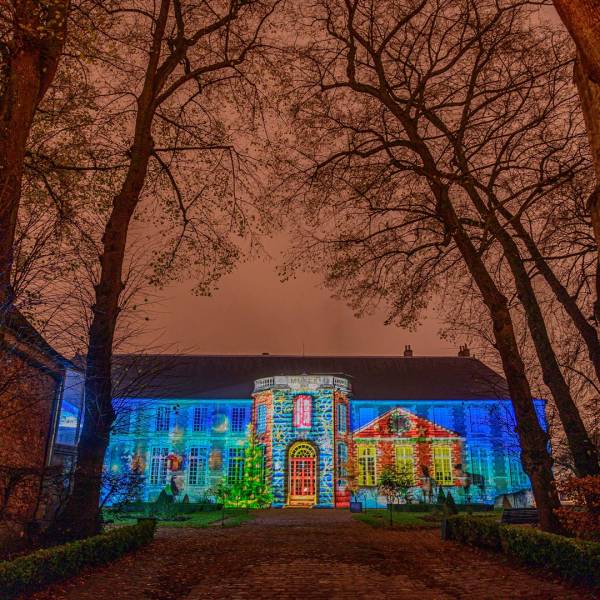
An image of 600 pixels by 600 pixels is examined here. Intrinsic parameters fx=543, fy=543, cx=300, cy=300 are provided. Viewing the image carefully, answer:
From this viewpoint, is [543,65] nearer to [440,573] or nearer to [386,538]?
[440,573]

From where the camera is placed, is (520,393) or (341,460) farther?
(341,460)

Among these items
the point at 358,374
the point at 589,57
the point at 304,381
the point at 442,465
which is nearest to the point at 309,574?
the point at 589,57

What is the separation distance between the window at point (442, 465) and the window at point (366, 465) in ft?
11.9

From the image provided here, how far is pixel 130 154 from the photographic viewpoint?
11305 millimetres

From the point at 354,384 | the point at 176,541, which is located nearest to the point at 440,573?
the point at 176,541

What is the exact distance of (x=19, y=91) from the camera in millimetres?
7020

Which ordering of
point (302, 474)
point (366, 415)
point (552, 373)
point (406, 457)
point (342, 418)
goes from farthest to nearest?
point (366, 415) → point (406, 457) → point (342, 418) → point (302, 474) → point (552, 373)

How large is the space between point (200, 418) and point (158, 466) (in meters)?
3.74

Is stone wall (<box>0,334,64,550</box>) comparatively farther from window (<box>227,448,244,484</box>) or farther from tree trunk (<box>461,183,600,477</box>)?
window (<box>227,448,244,484</box>)

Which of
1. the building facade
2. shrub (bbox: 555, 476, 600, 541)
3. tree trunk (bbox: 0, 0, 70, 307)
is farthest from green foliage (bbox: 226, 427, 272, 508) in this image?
tree trunk (bbox: 0, 0, 70, 307)

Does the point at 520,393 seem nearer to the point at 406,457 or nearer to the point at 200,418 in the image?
the point at 406,457

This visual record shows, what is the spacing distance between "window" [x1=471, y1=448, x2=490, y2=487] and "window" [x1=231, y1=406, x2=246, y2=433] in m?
14.1

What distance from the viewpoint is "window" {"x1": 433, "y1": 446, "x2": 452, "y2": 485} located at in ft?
105

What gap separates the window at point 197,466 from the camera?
32750 millimetres
